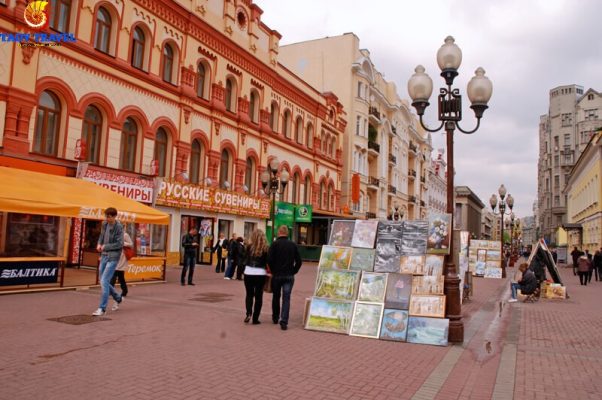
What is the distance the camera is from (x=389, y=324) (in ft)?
27.5

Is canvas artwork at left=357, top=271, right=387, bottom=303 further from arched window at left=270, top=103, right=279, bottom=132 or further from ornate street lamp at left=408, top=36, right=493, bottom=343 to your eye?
arched window at left=270, top=103, right=279, bottom=132

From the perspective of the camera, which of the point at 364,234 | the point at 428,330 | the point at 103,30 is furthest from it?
the point at 103,30

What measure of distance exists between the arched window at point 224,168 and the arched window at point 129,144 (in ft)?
20.0

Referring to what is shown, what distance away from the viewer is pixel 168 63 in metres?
22.7

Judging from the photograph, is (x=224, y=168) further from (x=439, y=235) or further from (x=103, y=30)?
(x=439, y=235)

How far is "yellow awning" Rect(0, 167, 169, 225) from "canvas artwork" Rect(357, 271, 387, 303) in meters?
8.34

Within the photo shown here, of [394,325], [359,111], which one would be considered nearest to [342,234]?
[394,325]

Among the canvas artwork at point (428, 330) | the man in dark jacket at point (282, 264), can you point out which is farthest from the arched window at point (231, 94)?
the canvas artwork at point (428, 330)

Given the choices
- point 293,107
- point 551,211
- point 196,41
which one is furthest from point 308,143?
point 551,211

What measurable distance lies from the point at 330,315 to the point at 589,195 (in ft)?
138

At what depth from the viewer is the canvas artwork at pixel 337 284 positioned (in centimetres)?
910

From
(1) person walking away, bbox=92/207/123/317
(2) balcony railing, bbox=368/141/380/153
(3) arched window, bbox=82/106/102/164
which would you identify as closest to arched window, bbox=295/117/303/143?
(2) balcony railing, bbox=368/141/380/153

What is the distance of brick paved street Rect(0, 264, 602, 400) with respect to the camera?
5.15 metres

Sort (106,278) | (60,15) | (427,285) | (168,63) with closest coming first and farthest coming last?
(427,285), (106,278), (60,15), (168,63)
